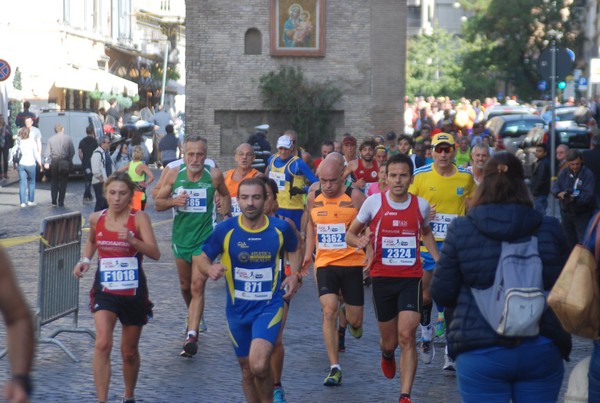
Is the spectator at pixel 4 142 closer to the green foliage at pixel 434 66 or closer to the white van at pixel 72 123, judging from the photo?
the white van at pixel 72 123

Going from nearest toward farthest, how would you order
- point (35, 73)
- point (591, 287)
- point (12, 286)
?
point (12, 286), point (591, 287), point (35, 73)

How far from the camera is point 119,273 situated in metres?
8.51

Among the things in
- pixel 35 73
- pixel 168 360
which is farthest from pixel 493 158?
pixel 35 73

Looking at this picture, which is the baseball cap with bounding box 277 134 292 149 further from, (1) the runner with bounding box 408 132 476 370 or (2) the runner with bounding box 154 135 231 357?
(1) the runner with bounding box 408 132 476 370

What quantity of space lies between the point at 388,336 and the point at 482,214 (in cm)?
361

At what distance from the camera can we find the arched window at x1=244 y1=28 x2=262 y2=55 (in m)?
40.5

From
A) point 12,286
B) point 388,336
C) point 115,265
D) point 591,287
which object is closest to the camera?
point 12,286

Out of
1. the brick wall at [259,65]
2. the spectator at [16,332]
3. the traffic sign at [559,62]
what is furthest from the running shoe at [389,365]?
the brick wall at [259,65]

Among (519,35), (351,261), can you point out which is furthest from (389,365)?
(519,35)

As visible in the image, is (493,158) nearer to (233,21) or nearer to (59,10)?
(233,21)

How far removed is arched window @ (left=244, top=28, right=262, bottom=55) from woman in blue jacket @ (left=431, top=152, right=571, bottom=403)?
116ft

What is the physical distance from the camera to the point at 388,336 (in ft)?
29.8

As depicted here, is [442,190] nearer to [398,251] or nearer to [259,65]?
[398,251]

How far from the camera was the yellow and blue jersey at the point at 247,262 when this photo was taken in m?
7.77
